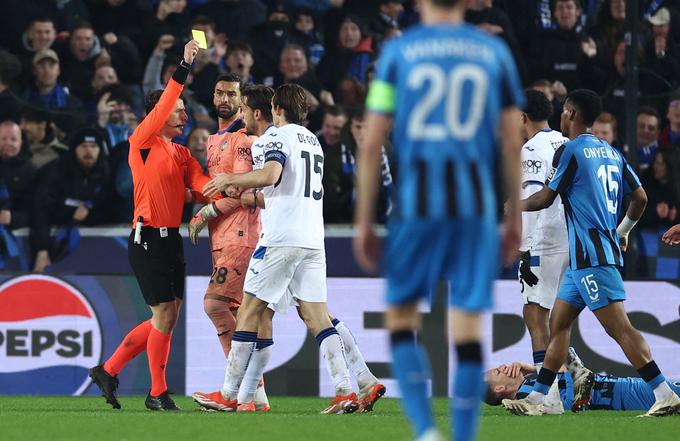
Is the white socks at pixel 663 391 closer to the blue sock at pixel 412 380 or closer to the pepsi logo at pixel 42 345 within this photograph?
the blue sock at pixel 412 380

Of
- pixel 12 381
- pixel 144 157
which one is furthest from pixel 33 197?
pixel 144 157

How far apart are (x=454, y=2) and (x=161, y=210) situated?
451 centimetres

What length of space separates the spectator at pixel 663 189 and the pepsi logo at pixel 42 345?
5531 millimetres

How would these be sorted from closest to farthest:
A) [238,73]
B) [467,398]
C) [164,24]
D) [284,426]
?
[467,398], [284,426], [238,73], [164,24]

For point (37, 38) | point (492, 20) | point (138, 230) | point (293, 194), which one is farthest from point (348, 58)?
point (293, 194)

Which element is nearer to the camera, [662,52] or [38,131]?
[38,131]

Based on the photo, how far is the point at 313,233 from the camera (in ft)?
29.2

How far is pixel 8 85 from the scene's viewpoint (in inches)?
538

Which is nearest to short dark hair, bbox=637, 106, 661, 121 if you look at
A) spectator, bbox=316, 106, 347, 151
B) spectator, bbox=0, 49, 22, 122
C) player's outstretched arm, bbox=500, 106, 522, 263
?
spectator, bbox=316, 106, 347, 151

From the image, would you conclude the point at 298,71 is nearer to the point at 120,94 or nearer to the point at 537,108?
the point at 120,94

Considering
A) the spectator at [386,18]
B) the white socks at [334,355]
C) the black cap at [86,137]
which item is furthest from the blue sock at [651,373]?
the spectator at [386,18]

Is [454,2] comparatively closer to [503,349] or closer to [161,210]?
[161,210]

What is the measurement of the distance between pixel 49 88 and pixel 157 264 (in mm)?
5430

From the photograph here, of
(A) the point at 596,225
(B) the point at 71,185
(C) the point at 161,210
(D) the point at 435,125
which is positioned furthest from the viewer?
(B) the point at 71,185
